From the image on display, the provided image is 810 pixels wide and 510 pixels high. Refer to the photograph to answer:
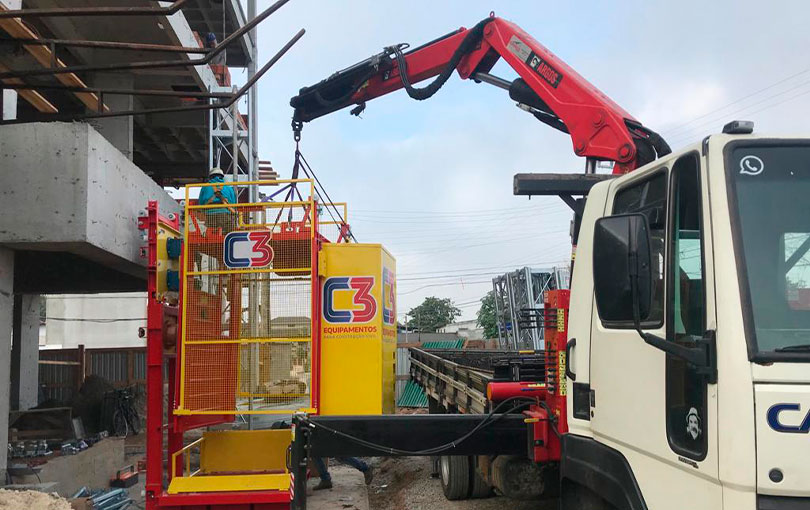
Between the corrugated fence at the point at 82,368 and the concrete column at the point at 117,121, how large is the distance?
843 cm

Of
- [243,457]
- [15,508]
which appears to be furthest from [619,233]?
[243,457]

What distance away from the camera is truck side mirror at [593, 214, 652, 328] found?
270cm

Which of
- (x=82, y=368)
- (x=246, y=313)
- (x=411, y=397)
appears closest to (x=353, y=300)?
(x=246, y=313)

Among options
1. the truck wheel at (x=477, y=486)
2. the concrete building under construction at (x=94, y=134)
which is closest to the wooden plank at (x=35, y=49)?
the concrete building under construction at (x=94, y=134)

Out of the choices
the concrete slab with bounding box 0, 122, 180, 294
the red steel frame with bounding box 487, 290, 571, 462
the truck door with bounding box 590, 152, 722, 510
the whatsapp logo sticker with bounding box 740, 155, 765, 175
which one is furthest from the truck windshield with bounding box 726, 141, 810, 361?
the concrete slab with bounding box 0, 122, 180, 294

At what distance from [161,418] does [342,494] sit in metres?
3.57

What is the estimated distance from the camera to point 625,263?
273cm

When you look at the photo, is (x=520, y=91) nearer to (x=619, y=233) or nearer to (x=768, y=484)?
(x=619, y=233)

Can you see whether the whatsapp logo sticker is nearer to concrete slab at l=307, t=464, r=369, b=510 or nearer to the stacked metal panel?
concrete slab at l=307, t=464, r=369, b=510

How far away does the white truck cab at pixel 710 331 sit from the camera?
2.31 metres

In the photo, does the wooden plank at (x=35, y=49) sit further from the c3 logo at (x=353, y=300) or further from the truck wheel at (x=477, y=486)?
the truck wheel at (x=477, y=486)

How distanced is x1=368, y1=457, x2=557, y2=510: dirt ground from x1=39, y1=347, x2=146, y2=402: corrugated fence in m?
9.94

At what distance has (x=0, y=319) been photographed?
7.38 m

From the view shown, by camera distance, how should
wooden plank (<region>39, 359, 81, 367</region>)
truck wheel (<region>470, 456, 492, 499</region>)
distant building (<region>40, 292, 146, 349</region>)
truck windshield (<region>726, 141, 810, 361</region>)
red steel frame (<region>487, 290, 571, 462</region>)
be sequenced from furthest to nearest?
distant building (<region>40, 292, 146, 349</region>), wooden plank (<region>39, 359, 81, 367</region>), truck wheel (<region>470, 456, 492, 499</region>), red steel frame (<region>487, 290, 571, 462</region>), truck windshield (<region>726, 141, 810, 361</region>)
